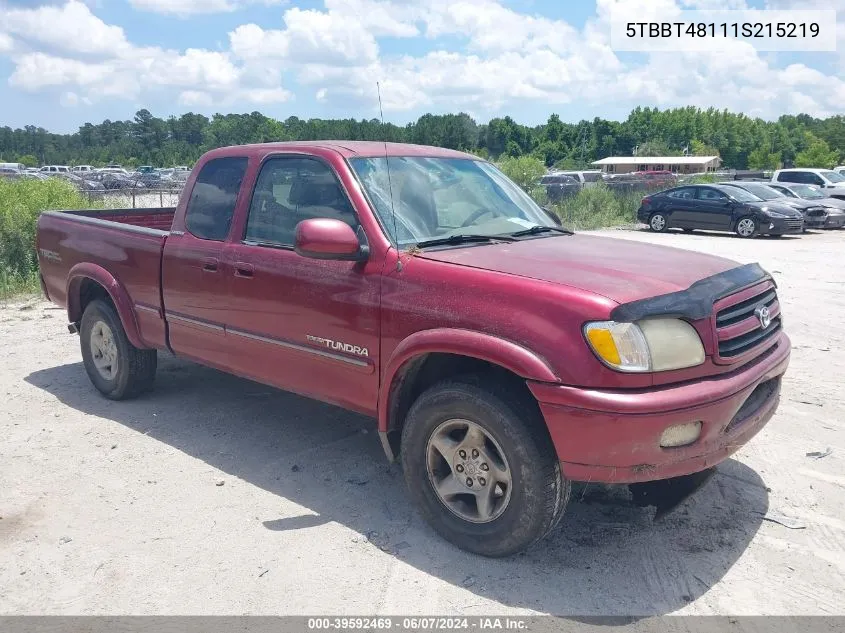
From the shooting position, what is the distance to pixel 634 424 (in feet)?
10.5

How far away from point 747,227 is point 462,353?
19.0 metres

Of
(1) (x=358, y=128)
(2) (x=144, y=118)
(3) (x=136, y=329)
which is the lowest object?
(3) (x=136, y=329)

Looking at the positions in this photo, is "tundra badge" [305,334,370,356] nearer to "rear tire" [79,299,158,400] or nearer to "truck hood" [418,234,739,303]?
"truck hood" [418,234,739,303]

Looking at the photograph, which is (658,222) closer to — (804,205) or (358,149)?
(804,205)

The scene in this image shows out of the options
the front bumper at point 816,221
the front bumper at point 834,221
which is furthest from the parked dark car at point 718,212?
the front bumper at point 834,221

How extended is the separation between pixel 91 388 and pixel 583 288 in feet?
15.8

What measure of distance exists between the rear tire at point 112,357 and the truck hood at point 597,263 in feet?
10.1

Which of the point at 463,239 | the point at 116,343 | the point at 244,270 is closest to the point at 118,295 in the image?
the point at 116,343

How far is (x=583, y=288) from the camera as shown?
339 centimetres

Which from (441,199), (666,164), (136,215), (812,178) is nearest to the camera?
(441,199)

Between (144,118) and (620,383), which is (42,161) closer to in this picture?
(144,118)

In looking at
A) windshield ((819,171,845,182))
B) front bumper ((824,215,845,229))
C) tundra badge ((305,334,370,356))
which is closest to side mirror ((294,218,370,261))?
tundra badge ((305,334,370,356))

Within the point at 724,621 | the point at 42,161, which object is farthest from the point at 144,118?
the point at 724,621

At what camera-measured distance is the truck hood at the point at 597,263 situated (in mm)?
3479
